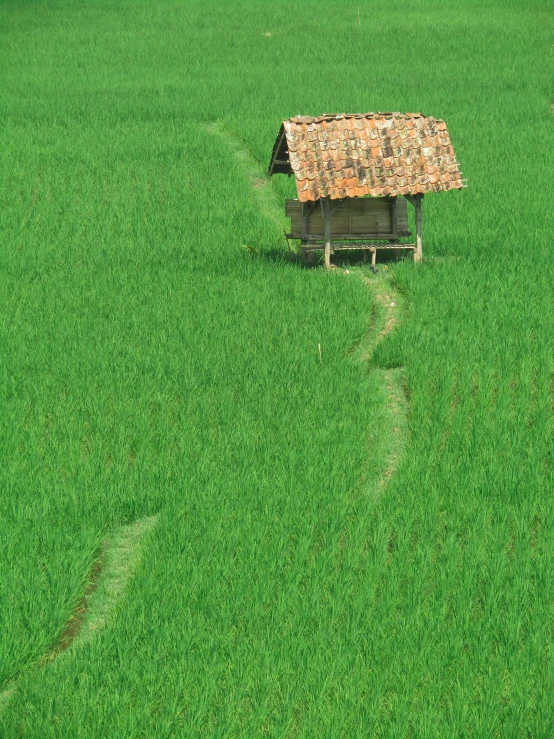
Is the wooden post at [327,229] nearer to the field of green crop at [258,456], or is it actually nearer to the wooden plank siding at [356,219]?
the wooden plank siding at [356,219]

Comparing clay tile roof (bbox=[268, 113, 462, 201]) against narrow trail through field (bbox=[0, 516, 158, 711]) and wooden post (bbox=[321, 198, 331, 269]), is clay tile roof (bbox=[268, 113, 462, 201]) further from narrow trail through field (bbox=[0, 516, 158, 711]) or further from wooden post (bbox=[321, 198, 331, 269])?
narrow trail through field (bbox=[0, 516, 158, 711])

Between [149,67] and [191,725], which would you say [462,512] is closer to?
[191,725]

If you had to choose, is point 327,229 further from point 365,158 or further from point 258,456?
point 258,456

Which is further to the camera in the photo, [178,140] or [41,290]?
[178,140]

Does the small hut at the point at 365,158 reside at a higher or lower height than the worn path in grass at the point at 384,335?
higher

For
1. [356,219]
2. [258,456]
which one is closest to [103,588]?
[258,456]

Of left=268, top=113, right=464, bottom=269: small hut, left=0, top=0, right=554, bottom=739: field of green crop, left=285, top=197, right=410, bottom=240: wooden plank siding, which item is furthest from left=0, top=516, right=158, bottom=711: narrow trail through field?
left=285, top=197, right=410, bottom=240: wooden plank siding

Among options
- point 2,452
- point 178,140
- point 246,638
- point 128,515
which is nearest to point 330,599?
point 246,638

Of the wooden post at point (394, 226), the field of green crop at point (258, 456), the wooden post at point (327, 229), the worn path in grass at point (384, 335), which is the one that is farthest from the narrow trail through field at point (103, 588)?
the wooden post at point (394, 226)
